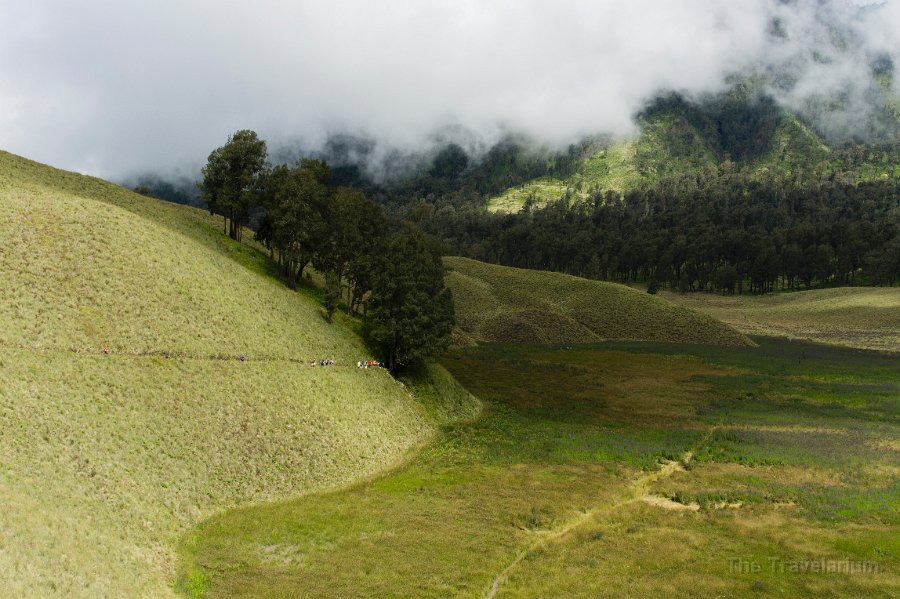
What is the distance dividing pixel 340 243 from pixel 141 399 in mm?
51715

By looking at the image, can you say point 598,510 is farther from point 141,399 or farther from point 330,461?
point 141,399

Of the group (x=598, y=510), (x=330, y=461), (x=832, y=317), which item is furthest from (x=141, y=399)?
(x=832, y=317)

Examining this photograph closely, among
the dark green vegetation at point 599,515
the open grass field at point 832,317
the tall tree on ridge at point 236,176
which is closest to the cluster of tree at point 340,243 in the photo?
the tall tree on ridge at point 236,176

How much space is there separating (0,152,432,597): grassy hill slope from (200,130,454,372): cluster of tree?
610 cm

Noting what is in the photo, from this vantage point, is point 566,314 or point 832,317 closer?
point 566,314

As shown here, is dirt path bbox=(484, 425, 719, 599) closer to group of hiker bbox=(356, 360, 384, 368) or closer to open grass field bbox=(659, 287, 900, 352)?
group of hiker bbox=(356, 360, 384, 368)

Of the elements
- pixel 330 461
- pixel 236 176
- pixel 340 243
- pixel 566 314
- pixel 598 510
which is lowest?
pixel 330 461

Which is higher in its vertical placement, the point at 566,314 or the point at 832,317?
the point at 832,317

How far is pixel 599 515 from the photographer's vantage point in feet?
121

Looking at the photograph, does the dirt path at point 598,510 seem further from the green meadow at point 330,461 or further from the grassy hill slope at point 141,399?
the grassy hill slope at point 141,399

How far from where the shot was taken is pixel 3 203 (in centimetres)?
5188

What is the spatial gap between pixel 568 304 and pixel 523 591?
131979mm

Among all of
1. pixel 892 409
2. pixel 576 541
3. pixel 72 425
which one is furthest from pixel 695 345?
pixel 72 425

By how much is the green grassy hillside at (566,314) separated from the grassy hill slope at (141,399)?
73136 millimetres
